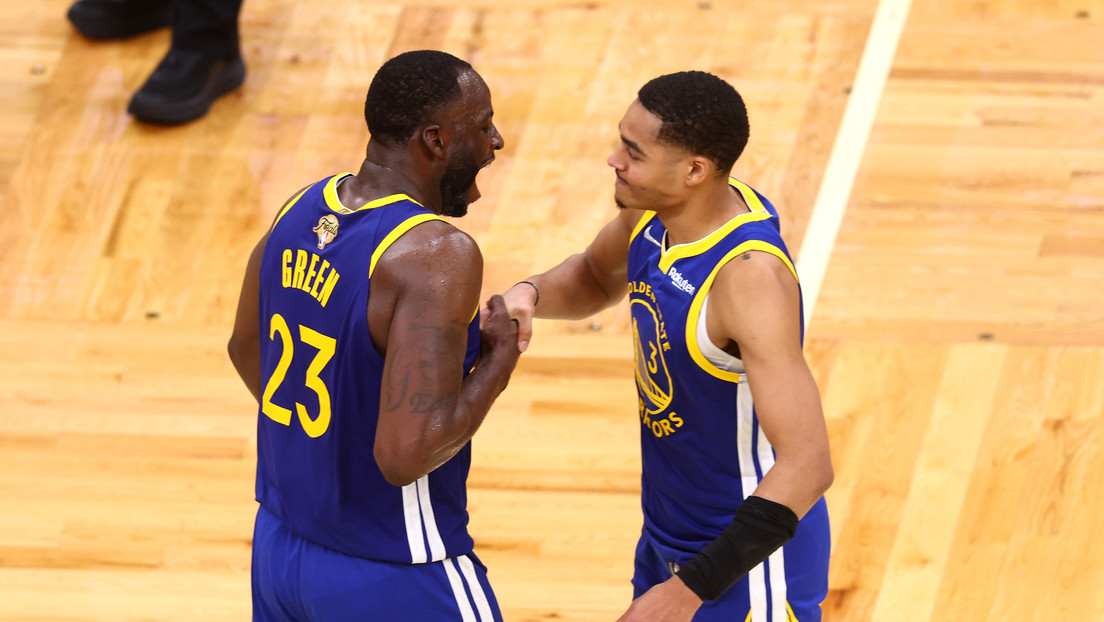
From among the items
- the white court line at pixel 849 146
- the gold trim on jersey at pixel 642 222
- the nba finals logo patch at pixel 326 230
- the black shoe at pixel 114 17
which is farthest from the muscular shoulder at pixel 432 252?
the black shoe at pixel 114 17

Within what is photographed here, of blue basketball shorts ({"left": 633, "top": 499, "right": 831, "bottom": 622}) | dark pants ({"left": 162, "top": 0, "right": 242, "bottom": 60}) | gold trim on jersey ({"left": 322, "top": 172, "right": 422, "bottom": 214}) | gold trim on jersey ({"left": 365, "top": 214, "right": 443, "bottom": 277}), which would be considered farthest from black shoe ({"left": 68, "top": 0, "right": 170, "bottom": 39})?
blue basketball shorts ({"left": 633, "top": 499, "right": 831, "bottom": 622})

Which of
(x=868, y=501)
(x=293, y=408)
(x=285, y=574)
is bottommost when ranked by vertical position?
(x=868, y=501)

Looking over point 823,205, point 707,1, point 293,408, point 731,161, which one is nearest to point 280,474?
point 293,408

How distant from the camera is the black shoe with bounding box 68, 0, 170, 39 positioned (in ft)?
17.4

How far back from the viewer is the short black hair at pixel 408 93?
2199 millimetres

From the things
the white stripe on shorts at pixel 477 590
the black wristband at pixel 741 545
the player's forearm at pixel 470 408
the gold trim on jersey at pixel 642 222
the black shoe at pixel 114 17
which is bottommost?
the black shoe at pixel 114 17

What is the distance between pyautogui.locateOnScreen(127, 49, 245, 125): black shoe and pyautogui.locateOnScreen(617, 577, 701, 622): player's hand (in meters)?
3.46

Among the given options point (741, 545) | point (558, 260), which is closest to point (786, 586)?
point (741, 545)

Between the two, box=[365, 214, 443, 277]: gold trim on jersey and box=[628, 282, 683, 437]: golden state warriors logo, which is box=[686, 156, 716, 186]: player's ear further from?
box=[365, 214, 443, 277]: gold trim on jersey

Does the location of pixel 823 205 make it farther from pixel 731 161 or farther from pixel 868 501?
pixel 731 161

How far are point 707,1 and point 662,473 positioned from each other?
3.38 m

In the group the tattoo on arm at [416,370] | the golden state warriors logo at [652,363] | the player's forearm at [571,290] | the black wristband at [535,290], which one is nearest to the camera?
the tattoo on arm at [416,370]

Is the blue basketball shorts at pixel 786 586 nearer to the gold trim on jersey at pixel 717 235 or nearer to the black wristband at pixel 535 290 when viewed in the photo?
the gold trim on jersey at pixel 717 235

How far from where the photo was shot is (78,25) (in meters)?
5.35
